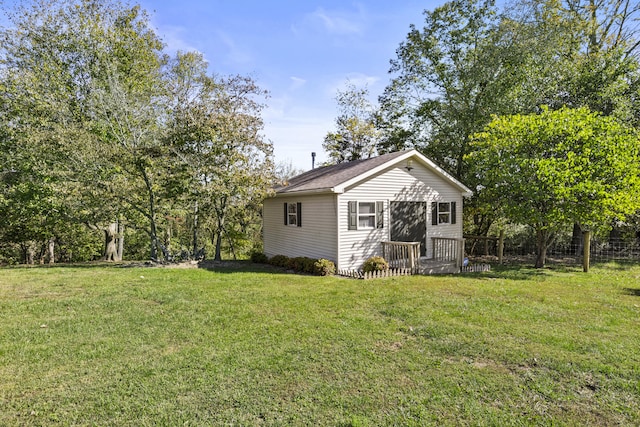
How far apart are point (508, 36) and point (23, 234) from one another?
26011 mm

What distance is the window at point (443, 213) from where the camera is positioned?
1384cm

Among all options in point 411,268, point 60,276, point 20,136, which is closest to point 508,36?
point 411,268

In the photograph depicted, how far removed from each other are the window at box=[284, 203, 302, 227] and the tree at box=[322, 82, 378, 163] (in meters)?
12.6

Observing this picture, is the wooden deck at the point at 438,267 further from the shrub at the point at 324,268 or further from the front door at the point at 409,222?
the shrub at the point at 324,268

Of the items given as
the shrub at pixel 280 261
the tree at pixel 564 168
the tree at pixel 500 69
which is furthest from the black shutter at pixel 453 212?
the shrub at pixel 280 261

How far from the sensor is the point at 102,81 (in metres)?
16.3

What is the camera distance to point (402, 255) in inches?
470

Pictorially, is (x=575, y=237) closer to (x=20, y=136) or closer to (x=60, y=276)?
(x=60, y=276)

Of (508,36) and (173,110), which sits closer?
(173,110)

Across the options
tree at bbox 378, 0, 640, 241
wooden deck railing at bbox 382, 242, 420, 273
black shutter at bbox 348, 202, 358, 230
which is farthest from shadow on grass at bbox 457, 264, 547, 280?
black shutter at bbox 348, 202, 358, 230

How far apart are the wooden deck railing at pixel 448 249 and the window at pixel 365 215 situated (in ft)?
8.31

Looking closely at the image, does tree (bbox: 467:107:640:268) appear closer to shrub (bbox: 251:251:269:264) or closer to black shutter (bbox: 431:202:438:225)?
black shutter (bbox: 431:202:438:225)

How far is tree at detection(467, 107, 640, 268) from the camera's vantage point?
10664 mm

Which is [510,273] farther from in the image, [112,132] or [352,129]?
[352,129]
